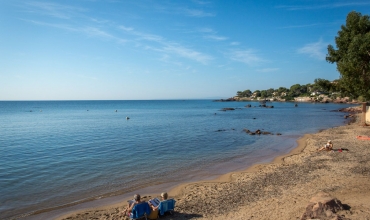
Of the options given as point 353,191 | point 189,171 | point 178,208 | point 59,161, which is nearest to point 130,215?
point 178,208

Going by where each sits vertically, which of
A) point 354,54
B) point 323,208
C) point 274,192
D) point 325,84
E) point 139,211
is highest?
point 354,54

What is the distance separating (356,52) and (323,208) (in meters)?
12.6

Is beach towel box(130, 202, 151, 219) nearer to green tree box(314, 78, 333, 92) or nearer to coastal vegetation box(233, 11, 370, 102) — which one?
coastal vegetation box(233, 11, 370, 102)

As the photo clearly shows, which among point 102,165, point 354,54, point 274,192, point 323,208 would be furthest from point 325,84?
point 102,165

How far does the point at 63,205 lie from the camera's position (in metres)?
12.7

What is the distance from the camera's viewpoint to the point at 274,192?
42.2 ft

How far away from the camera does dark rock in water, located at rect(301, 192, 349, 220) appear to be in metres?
8.37

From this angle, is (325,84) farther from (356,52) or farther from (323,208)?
(323,208)

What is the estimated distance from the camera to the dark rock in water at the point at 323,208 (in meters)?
8.37

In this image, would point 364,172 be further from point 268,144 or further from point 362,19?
point 268,144

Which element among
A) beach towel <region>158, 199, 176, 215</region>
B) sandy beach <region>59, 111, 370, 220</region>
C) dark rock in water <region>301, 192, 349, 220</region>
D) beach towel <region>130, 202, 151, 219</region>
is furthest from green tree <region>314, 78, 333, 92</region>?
beach towel <region>130, 202, 151, 219</region>

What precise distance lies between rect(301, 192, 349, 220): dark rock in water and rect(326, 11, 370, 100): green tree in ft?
38.3

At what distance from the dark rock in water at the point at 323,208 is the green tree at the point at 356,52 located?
460 inches

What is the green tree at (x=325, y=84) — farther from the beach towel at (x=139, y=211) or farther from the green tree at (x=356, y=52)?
the beach towel at (x=139, y=211)
